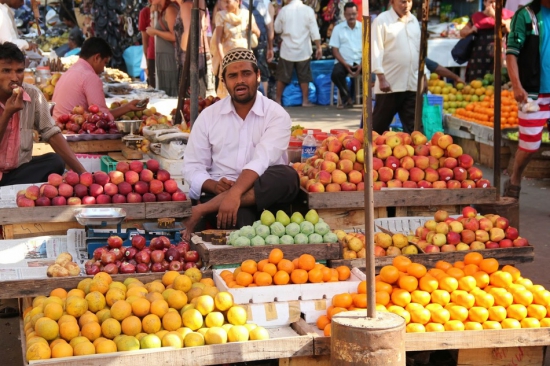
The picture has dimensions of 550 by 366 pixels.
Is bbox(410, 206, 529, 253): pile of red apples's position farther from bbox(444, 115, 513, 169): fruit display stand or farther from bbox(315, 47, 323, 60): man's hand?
bbox(315, 47, 323, 60): man's hand

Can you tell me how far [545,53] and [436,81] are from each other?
4367mm

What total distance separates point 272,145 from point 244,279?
1538 millimetres

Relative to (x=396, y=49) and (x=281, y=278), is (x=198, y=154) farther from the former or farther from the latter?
(x=396, y=49)

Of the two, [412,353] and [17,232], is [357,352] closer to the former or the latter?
[412,353]

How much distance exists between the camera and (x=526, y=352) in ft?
11.9

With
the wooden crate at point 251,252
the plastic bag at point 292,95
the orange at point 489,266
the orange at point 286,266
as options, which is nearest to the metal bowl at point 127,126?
the wooden crate at point 251,252

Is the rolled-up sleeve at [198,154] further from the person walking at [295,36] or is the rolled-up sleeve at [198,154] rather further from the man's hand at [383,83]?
the person walking at [295,36]

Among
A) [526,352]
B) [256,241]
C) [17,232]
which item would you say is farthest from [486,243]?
[17,232]

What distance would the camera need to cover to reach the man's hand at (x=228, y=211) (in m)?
4.83

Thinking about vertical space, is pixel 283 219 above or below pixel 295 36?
below

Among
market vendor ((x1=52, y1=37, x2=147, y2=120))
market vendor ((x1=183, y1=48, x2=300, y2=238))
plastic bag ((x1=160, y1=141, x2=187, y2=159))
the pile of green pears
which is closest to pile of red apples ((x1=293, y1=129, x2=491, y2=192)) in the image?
market vendor ((x1=183, y1=48, x2=300, y2=238))

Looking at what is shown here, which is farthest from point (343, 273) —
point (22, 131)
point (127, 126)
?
point (127, 126)

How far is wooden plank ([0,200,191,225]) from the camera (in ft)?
15.3

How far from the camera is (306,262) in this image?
12.7 ft
